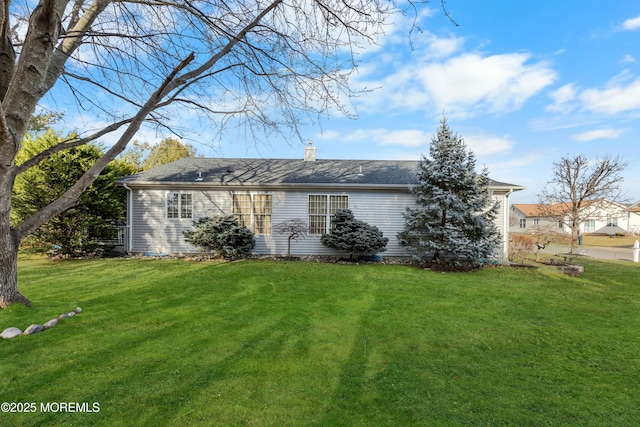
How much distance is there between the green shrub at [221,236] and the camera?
35.4 feet

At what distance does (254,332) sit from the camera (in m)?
4.25

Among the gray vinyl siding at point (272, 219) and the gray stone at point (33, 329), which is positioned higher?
the gray vinyl siding at point (272, 219)

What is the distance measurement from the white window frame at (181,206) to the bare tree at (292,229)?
353 cm

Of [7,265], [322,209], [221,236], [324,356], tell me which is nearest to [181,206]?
[221,236]

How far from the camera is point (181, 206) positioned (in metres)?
12.1

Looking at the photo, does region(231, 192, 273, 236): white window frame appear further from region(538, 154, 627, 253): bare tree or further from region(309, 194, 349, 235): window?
region(538, 154, 627, 253): bare tree

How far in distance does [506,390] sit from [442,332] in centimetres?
154

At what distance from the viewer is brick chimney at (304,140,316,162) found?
14867 millimetres

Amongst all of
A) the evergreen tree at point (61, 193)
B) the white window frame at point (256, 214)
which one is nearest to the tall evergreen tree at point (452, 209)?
the white window frame at point (256, 214)

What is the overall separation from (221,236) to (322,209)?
13.1 feet

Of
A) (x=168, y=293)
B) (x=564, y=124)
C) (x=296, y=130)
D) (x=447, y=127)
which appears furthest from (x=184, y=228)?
(x=564, y=124)

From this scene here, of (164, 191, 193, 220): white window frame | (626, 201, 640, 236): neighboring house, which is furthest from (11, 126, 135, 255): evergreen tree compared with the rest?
(626, 201, 640, 236): neighboring house

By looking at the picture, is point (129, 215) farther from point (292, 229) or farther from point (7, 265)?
point (7, 265)

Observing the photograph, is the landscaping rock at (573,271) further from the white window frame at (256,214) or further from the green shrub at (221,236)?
the green shrub at (221,236)
